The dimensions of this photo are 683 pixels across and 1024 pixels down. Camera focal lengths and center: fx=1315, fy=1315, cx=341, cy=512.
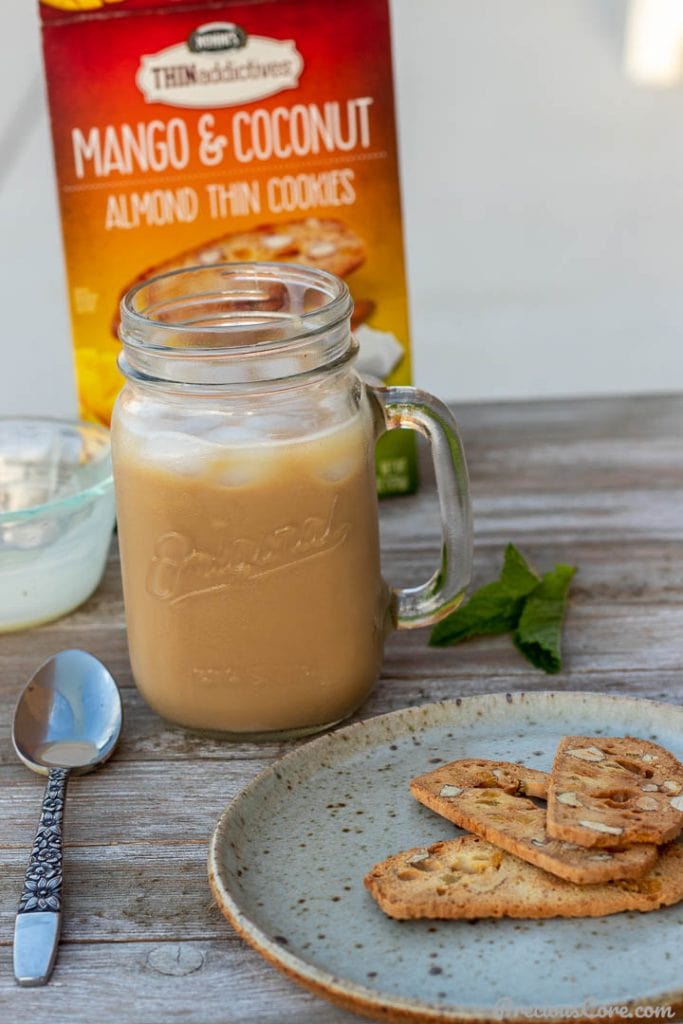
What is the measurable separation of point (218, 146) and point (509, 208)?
1.00 m

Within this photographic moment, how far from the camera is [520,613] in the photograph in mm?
1138

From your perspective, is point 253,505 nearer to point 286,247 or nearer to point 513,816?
point 513,816

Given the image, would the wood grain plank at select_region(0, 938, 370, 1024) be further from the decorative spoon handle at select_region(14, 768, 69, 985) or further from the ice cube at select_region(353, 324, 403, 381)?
the ice cube at select_region(353, 324, 403, 381)

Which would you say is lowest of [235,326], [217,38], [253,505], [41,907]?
[41,907]

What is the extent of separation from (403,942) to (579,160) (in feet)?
5.71

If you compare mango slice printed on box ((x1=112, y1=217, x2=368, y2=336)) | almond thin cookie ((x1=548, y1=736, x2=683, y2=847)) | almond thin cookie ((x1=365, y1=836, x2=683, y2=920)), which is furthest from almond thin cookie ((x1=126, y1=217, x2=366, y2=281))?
almond thin cookie ((x1=365, y1=836, x2=683, y2=920))

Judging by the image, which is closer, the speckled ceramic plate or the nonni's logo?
the speckled ceramic plate

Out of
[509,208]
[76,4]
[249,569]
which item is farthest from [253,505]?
[509,208]

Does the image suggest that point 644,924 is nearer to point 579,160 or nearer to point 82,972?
point 82,972

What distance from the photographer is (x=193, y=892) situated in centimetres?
79

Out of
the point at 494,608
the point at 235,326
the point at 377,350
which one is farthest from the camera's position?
the point at 377,350

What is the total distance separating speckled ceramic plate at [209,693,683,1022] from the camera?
0.66 metres

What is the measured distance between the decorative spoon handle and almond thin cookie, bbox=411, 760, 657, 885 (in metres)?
0.23

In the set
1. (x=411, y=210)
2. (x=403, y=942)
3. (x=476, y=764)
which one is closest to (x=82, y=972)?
(x=403, y=942)
